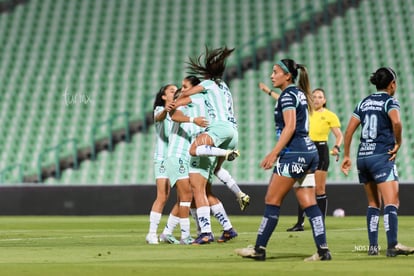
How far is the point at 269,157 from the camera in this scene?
10.5 metres

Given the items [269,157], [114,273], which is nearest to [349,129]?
[269,157]

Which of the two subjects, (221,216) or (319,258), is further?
(221,216)

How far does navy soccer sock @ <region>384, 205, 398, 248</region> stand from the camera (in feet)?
37.8

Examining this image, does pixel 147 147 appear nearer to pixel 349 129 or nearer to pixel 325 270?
pixel 349 129

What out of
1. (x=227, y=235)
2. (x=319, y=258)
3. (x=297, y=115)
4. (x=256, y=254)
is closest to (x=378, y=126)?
(x=297, y=115)

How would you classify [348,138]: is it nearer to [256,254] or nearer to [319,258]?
[319,258]

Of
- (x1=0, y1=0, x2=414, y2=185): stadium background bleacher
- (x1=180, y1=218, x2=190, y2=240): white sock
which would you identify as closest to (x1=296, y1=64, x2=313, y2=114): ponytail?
(x1=180, y1=218, x2=190, y2=240): white sock

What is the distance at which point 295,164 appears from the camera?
10.8 metres

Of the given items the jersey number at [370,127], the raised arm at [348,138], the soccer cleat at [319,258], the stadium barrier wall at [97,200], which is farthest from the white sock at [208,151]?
the stadium barrier wall at [97,200]

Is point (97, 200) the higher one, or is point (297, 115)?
point (297, 115)

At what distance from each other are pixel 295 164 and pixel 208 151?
2577 mm

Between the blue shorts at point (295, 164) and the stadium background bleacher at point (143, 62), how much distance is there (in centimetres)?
1551

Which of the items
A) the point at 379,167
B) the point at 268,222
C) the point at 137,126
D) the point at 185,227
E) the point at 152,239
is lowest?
the point at 152,239

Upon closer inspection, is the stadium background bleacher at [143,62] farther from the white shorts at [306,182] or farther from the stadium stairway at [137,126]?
the white shorts at [306,182]
